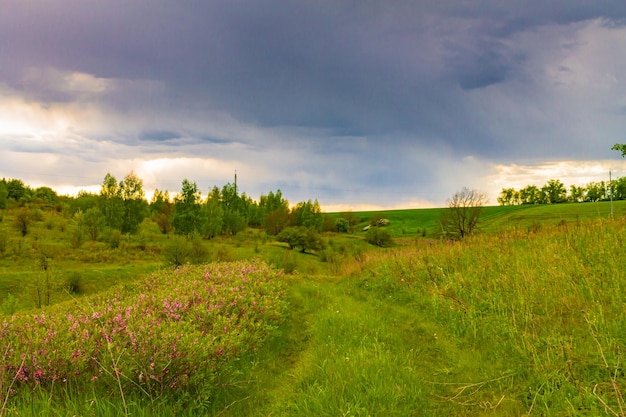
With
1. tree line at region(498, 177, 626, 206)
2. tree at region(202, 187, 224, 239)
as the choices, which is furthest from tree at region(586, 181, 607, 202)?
tree at region(202, 187, 224, 239)

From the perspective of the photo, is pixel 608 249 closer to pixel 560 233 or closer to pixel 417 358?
pixel 560 233

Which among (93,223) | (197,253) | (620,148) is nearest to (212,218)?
(93,223)

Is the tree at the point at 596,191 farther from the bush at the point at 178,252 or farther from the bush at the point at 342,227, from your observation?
the bush at the point at 178,252

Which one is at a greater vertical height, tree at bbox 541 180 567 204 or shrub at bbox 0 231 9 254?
tree at bbox 541 180 567 204

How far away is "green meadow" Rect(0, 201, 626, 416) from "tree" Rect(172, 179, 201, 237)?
48.8 metres

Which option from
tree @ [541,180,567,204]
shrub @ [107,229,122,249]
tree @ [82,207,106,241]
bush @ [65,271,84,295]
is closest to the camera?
bush @ [65,271,84,295]

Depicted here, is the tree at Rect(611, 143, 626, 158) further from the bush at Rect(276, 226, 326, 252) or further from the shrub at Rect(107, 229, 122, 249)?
the shrub at Rect(107, 229, 122, 249)

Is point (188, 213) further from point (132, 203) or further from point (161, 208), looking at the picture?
point (161, 208)

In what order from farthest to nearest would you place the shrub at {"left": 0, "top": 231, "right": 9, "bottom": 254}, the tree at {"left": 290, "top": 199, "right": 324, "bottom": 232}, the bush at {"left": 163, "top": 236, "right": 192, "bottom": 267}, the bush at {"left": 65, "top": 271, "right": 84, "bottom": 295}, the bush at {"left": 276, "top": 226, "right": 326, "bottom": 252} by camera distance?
1. the tree at {"left": 290, "top": 199, "right": 324, "bottom": 232}
2. the bush at {"left": 276, "top": 226, "right": 326, "bottom": 252}
3. the shrub at {"left": 0, "top": 231, "right": 9, "bottom": 254}
4. the bush at {"left": 163, "top": 236, "right": 192, "bottom": 267}
5. the bush at {"left": 65, "top": 271, "right": 84, "bottom": 295}

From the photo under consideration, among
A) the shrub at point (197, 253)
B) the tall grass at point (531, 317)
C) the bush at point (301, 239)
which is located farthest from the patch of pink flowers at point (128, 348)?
the bush at point (301, 239)

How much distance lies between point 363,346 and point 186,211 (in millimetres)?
57408

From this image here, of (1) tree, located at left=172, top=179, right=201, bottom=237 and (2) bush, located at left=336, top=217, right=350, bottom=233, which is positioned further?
(2) bush, located at left=336, top=217, right=350, bottom=233

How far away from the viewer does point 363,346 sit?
6.59 meters

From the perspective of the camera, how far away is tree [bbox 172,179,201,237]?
58.2m
